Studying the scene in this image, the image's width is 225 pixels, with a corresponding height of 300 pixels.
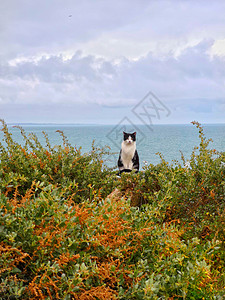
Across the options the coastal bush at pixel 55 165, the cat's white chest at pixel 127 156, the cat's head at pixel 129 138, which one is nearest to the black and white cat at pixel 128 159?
the cat's white chest at pixel 127 156

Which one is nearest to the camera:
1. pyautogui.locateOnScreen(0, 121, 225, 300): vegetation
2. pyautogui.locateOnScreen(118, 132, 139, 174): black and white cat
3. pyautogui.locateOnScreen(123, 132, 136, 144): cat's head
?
pyautogui.locateOnScreen(0, 121, 225, 300): vegetation

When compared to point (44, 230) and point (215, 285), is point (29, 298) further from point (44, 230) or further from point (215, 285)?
point (215, 285)

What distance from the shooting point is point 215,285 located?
310 centimetres

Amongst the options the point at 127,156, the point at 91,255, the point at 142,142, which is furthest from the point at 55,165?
the point at 142,142

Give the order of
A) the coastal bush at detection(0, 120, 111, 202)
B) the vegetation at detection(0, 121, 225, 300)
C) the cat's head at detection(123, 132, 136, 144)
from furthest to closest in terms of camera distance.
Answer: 1. the cat's head at detection(123, 132, 136, 144)
2. the coastal bush at detection(0, 120, 111, 202)
3. the vegetation at detection(0, 121, 225, 300)

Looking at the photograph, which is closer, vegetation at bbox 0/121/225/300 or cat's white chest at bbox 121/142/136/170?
vegetation at bbox 0/121/225/300

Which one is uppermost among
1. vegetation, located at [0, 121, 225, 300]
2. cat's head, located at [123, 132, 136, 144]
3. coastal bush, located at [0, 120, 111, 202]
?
cat's head, located at [123, 132, 136, 144]

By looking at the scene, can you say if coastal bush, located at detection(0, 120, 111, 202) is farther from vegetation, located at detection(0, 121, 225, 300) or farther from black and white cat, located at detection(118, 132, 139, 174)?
black and white cat, located at detection(118, 132, 139, 174)

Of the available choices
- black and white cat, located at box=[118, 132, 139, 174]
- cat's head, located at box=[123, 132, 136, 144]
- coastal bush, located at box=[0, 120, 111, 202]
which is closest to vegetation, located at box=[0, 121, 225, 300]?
coastal bush, located at box=[0, 120, 111, 202]

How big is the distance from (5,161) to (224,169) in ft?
10.5

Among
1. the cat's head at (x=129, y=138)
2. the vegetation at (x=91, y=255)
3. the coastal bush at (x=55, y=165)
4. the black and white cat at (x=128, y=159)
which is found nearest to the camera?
the vegetation at (x=91, y=255)

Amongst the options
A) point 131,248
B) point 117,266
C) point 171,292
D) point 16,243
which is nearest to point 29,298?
point 16,243

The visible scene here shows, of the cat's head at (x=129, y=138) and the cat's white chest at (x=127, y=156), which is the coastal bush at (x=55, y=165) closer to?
the cat's white chest at (x=127, y=156)

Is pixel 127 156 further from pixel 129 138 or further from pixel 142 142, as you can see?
pixel 142 142
